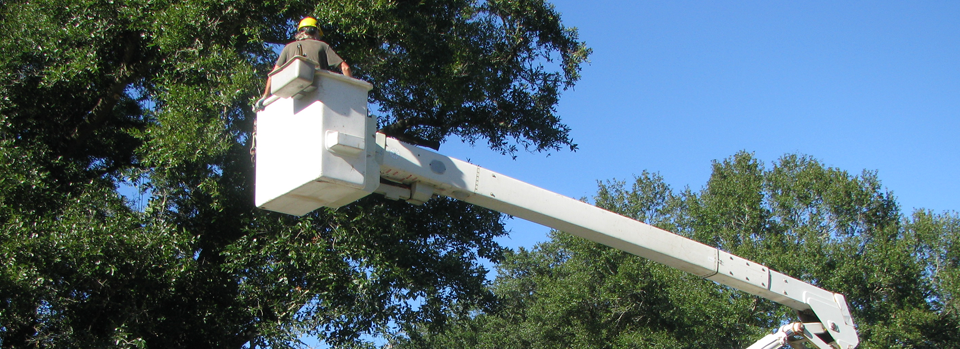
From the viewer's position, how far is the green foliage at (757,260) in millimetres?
31828

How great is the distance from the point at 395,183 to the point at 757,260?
29.7 meters

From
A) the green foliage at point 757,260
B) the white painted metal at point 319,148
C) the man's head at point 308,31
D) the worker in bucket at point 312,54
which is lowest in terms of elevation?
the white painted metal at point 319,148

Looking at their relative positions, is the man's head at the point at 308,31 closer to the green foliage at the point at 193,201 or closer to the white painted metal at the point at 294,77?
the white painted metal at the point at 294,77

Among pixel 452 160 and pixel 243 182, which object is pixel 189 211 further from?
pixel 452 160

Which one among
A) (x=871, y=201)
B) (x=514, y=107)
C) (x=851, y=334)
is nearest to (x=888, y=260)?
(x=871, y=201)

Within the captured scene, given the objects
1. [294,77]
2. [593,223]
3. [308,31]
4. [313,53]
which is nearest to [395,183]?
[313,53]

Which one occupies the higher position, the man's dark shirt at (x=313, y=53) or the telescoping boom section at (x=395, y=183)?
the man's dark shirt at (x=313, y=53)

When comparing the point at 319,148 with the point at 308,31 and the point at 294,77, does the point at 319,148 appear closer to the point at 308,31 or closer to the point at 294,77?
the point at 294,77

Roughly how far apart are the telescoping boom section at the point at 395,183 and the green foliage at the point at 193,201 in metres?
4.36

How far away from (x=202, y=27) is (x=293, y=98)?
253 inches

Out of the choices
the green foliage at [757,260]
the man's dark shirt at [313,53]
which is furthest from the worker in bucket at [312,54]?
the green foliage at [757,260]

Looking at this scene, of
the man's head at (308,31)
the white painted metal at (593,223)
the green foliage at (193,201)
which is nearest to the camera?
the man's head at (308,31)

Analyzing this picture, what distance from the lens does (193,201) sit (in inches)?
435

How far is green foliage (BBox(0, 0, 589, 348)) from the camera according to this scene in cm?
1015
